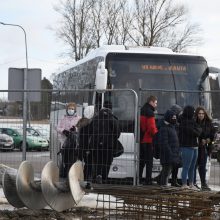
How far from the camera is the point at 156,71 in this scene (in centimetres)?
1361

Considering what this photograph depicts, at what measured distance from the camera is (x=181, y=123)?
11555mm

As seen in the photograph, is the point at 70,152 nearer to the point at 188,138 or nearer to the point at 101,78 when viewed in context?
the point at 101,78

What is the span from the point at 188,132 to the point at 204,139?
1.90 ft

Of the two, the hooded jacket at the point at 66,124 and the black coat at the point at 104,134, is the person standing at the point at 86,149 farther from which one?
the hooded jacket at the point at 66,124

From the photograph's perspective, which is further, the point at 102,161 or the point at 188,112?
the point at 188,112

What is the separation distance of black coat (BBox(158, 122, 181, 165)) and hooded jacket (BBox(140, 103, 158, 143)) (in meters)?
0.16

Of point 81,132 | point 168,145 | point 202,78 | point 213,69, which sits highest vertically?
point 213,69

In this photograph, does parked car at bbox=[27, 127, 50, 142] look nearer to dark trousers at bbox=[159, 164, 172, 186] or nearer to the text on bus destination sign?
dark trousers at bbox=[159, 164, 172, 186]

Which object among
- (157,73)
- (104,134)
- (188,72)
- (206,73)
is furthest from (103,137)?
(206,73)

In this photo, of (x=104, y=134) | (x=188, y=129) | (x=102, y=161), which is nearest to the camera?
(x=104, y=134)

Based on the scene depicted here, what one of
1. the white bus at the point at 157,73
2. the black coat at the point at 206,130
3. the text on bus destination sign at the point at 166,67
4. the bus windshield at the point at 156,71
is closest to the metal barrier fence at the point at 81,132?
the black coat at the point at 206,130

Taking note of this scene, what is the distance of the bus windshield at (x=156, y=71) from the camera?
13.3 m

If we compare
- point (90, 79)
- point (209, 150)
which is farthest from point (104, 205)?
point (90, 79)

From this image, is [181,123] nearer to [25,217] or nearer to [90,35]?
[25,217]
